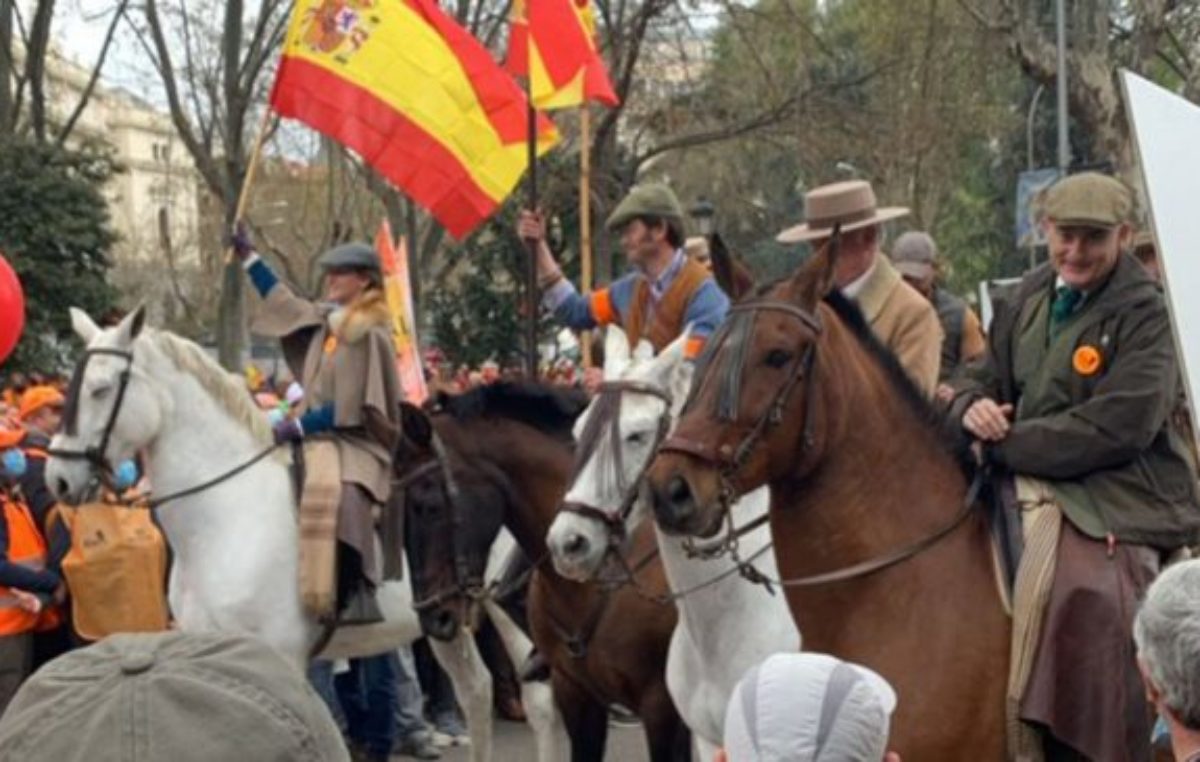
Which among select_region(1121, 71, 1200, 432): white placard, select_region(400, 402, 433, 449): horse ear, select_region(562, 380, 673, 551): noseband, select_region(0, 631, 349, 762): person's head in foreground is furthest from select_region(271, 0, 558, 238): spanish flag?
select_region(0, 631, 349, 762): person's head in foreground

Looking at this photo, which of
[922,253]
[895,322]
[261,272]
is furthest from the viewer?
[922,253]

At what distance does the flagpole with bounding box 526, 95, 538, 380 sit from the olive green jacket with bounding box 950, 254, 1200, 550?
3.62 metres

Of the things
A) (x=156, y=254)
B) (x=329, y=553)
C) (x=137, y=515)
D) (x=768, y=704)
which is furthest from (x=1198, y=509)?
(x=156, y=254)

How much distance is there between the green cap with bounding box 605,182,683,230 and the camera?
24.3 ft

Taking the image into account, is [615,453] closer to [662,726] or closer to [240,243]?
[662,726]

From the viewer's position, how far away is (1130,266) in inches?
214

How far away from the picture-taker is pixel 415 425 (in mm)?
8125

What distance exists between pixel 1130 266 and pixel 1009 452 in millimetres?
629

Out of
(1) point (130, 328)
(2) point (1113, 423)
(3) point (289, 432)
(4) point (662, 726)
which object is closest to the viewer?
(2) point (1113, 423)

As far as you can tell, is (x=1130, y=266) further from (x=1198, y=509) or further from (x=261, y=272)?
(x=261, y=272)

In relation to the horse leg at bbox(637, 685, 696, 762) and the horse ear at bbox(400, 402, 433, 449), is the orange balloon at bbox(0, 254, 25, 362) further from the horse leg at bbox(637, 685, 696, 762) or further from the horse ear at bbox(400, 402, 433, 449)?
the horse leg at bbox(637, 685, 696, 762)

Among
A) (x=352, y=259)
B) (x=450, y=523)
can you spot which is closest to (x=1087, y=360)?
(x=450, y=523)

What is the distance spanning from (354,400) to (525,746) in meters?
3.18

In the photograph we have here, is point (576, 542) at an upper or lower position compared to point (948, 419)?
lower
